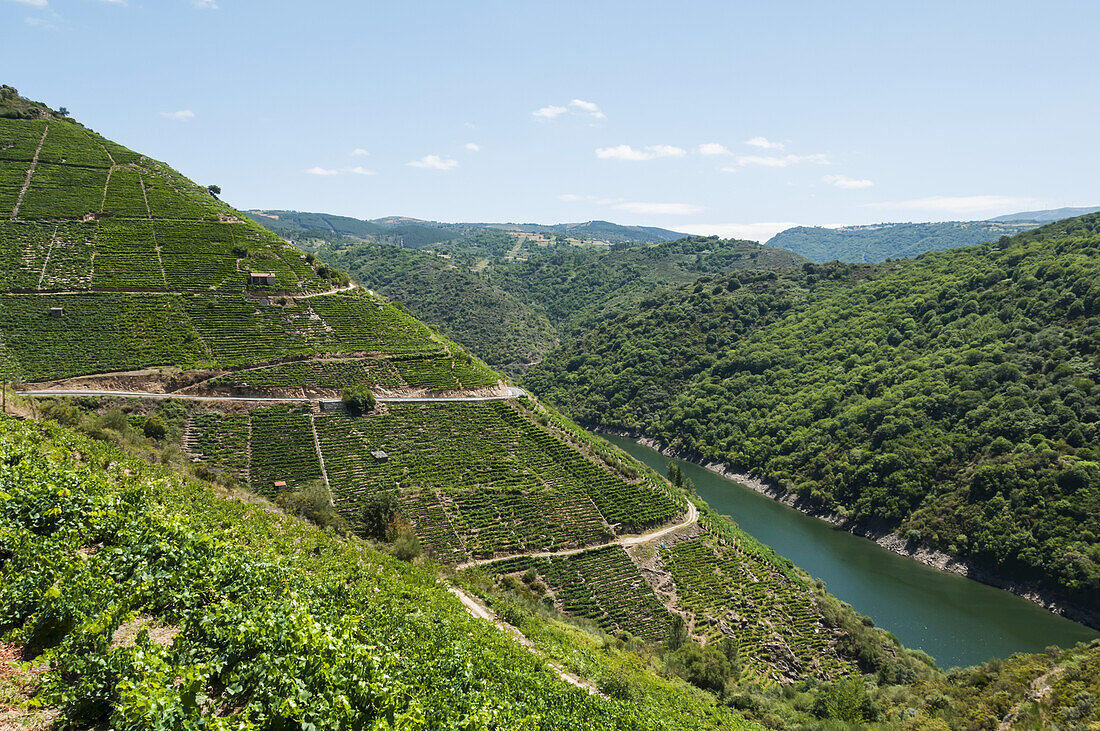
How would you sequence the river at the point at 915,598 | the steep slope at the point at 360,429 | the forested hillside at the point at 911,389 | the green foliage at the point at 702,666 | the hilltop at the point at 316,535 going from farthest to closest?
the forested hillside at the point at 911,389
the river at the point at 915,598
the steep slope at the point at 360,429
the green foliage at the point at 702,666
the hilltop at the point at 316,535

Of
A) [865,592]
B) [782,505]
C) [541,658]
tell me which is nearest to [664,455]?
[782,505]

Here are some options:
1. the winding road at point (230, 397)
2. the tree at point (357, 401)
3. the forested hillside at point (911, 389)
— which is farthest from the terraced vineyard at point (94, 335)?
the forested hillside at point (911, 389)

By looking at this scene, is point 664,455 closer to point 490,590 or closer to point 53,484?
point 490,590

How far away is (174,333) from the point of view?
58969 mm

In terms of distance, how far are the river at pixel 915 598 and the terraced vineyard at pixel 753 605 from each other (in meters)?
14.0

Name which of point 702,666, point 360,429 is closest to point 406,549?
point 702,666

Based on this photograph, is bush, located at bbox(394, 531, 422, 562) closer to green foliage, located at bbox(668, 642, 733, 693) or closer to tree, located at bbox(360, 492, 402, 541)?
tree, located at bbox(360, 492, 402, 541)

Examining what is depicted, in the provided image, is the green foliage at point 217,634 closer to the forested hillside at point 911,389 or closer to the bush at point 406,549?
the bush at point 406,549

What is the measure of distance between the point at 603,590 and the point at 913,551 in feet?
165

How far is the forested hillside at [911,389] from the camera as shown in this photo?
6906 cm

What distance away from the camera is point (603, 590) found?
46844mm

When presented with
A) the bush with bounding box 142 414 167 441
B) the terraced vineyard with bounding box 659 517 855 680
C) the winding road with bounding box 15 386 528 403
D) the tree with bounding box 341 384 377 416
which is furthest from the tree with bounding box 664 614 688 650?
the bush with bounding box 142 414 167 441

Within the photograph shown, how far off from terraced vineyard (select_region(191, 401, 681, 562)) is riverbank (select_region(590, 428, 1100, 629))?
36713mm

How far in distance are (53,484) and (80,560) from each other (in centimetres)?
484
